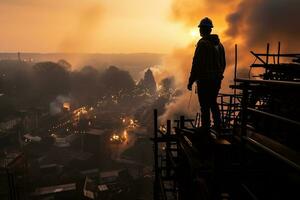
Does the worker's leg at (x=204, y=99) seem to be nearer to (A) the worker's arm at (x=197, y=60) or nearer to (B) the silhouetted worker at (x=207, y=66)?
(B) the silhouetted worker at (x=207, y=66)

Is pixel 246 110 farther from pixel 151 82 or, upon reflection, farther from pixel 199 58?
pixel 151 82

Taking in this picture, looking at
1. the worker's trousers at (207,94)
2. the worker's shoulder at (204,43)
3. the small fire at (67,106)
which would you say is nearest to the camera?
→ the worker's shoulder at (204,43)

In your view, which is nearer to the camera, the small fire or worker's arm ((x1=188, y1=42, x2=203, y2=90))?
worker's arm ((x1=188, y1=42, x2=203, y2=90))

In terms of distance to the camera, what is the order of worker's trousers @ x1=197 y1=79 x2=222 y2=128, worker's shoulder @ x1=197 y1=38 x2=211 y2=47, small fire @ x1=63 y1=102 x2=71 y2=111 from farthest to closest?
small fire @ x1=63 y1=102 x2=71 y2=111, worker's trousers @ x1=197 y1=79 x2=222 y2=128, worker's shoulder @ x1=197 y1=38 x2=211 y2=47

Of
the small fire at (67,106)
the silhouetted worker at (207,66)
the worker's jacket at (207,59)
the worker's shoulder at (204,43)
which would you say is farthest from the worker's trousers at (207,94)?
the small fire at (67,106)

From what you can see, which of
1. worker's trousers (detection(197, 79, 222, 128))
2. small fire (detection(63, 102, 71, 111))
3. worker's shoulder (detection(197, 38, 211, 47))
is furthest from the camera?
small fire (detection(63, 102, 71, 111))

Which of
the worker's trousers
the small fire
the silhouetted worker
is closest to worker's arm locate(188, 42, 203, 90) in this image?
the silhouetted worker

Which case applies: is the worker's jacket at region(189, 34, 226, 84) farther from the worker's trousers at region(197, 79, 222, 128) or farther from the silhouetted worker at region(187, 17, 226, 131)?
the worker's trousers at region(197, 79, 222, 128)

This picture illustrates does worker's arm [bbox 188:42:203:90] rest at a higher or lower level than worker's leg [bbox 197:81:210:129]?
higher
